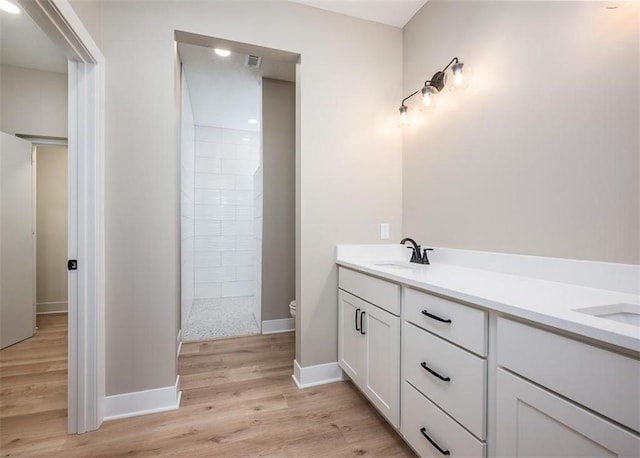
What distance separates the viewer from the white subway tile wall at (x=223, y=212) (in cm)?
434

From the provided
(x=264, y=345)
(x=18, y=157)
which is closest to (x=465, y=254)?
(x=264, y=345)

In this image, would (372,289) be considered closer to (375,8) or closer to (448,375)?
(448,375)

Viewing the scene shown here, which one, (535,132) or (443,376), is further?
(535,132)

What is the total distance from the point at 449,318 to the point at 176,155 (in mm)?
1817

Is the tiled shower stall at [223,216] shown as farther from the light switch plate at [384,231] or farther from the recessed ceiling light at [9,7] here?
the light switch plate at [384,231]

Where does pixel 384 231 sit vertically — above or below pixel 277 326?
above

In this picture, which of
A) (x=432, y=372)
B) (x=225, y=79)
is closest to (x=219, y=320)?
(x=225, y=79)

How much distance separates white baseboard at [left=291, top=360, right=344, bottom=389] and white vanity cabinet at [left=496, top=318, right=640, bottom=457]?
1290mm

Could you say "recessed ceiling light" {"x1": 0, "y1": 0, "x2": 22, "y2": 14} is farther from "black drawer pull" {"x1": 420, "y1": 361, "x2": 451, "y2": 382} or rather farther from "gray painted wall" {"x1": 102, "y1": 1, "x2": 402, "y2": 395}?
"black drawer pull" {"x1": 420, "y1": 361, "x2": 451, "y2": 382}

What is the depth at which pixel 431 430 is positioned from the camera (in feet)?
3.73

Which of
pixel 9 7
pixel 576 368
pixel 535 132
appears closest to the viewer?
pixel 576 368

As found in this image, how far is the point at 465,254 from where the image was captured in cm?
164

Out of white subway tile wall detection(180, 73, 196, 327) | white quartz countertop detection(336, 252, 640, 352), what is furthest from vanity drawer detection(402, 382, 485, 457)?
white subway tile wall detection(180, 73, 196, 327)

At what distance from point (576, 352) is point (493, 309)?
22 centimetres
